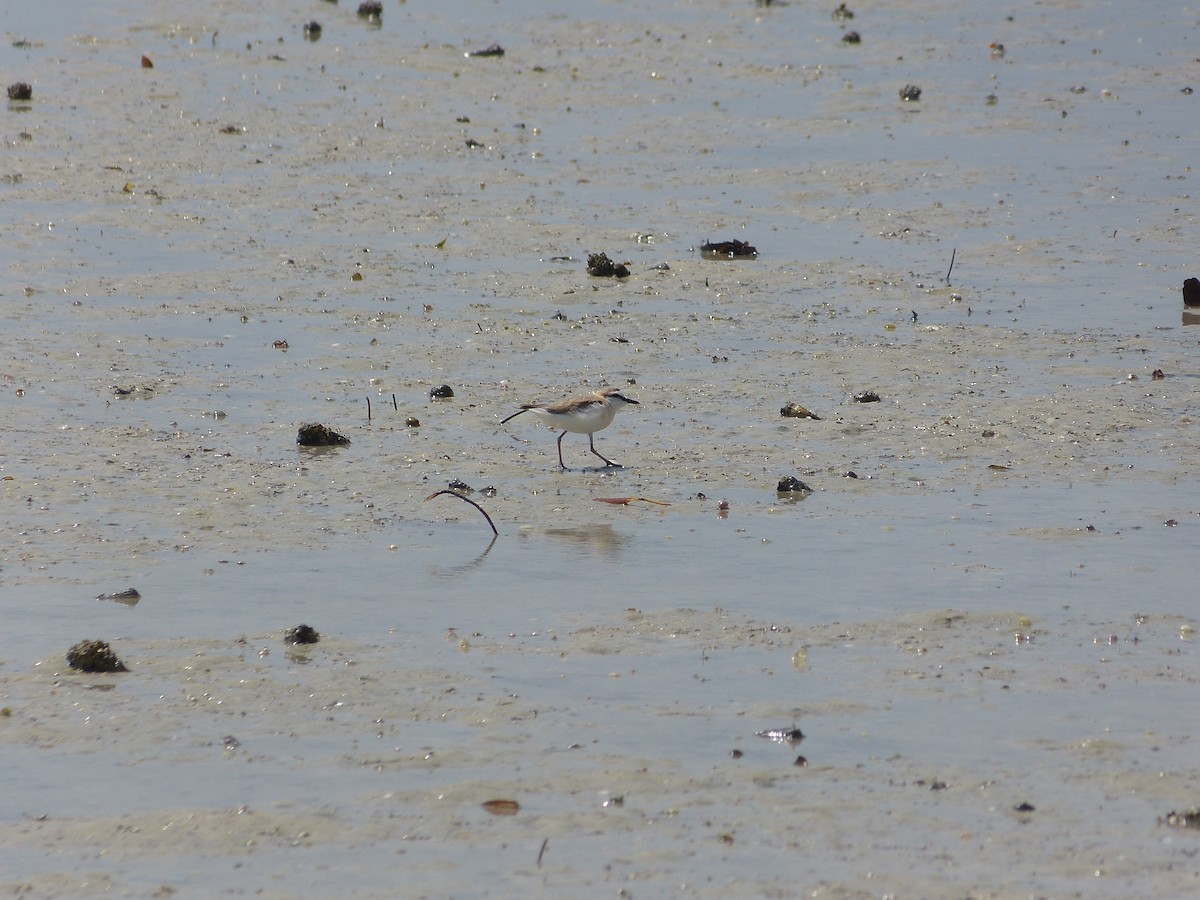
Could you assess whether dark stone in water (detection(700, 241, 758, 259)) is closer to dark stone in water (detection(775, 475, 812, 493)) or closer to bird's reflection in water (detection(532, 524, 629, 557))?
dark stone in water (detection(775, 475, 812, 493))

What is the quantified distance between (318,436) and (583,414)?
60.0 inches

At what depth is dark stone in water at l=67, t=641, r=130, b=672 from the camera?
6.79 metres

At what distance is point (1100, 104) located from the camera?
18.9 meters

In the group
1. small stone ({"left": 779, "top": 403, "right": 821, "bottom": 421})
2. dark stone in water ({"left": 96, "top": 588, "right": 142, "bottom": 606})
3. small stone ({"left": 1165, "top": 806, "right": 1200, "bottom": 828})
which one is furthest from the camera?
small stone ({"left": 779, "top": 403, "right": 821, "bottom": 421})

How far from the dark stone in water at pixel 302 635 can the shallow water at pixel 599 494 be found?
0.20 ft

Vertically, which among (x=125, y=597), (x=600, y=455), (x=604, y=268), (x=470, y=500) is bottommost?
(x=125, y=597)

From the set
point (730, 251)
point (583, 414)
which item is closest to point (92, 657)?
point (583, 414)

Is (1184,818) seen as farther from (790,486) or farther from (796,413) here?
(796,413)

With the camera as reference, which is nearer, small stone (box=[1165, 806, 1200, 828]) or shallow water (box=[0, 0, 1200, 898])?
small stone (box=[1165, 806, 1200, 828])

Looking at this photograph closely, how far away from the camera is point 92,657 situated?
6.80 m

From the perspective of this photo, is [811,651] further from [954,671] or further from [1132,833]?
[1132,833]

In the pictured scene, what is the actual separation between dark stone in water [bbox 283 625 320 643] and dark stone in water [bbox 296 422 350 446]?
8.70ft

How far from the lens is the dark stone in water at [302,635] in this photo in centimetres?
714

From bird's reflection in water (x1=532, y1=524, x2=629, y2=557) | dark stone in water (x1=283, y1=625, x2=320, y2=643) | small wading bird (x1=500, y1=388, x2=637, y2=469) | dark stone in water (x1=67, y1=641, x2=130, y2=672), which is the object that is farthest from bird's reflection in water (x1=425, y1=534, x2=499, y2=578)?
dark stone in water (x1=67, y1=641, x2=130, y2=672)
